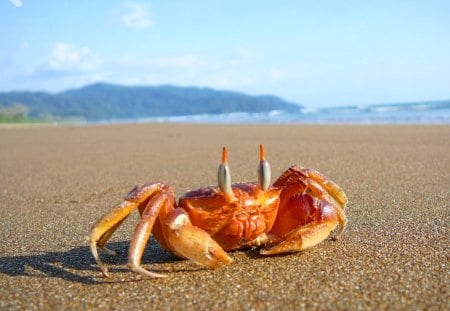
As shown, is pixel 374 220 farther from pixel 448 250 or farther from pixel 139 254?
pixel 139 254

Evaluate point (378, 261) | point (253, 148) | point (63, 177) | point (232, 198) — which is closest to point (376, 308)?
point (378, 261)

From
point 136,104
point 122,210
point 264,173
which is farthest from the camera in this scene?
point 136,104

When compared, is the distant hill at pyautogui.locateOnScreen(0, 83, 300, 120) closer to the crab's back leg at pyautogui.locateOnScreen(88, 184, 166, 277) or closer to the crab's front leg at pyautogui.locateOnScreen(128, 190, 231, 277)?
the crab's back leg at pyautogui.locateOnScreen(88, 184, 166, 277)

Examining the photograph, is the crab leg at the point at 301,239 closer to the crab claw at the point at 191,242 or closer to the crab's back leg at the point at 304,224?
the crab's back leg at the point at 304,224

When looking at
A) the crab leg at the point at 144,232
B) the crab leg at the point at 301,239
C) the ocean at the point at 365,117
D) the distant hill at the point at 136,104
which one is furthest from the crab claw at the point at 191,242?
the distant hill at the point at 136,104

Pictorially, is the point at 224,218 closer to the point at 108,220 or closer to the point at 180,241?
the point at 180,241

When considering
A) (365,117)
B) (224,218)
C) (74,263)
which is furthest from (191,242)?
(365,117)

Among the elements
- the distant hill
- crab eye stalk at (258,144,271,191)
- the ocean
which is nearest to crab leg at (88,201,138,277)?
crab eye stalk at (258,144,271,191)
